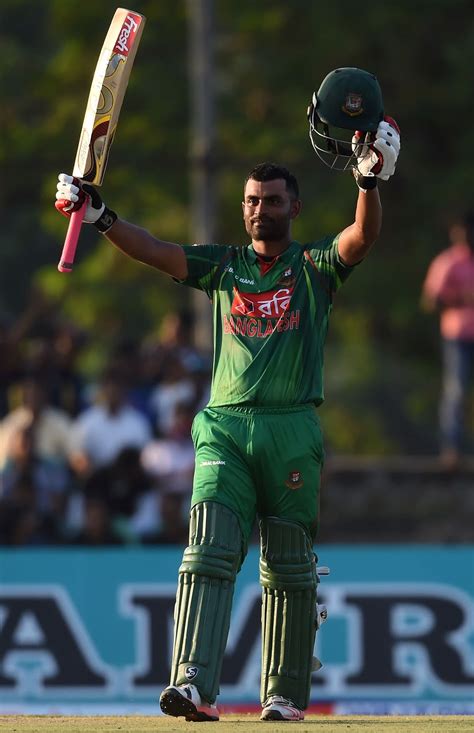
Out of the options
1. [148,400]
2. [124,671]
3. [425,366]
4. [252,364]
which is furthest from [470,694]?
[425,366]

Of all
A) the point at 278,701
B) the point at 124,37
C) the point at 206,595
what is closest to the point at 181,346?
the point at 124,37

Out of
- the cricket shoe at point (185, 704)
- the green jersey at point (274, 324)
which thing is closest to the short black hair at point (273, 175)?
the green jersey at point (274, 324)

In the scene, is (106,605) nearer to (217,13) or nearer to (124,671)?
(124,671)

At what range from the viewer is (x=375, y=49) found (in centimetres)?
2019

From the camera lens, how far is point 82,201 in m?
7.12

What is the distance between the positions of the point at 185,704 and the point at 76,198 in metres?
2.12

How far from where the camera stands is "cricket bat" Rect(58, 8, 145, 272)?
716 cm

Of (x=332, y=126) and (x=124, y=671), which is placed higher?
(x=332, y=126)

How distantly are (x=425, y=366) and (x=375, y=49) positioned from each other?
13.1 feet

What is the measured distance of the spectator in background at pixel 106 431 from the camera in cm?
1270

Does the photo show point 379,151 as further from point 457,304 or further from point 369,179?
point 457,304

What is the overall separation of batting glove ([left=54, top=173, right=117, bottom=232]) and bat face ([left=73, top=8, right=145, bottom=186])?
7 cm

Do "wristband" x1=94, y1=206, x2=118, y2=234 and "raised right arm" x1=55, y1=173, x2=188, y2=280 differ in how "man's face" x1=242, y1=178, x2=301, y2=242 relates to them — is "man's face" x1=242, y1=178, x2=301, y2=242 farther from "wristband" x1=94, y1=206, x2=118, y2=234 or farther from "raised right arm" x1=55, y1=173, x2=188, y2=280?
"wristband" x1=94, y1=206, x2=118, y2=234

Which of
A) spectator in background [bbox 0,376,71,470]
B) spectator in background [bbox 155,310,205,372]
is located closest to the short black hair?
spectator in background [bbox 0,376,71,470]
